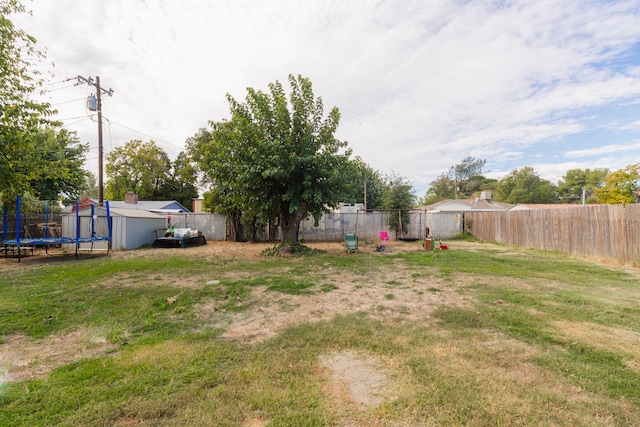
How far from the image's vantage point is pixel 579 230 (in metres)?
10.8

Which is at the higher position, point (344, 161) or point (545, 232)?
point (344, 161)

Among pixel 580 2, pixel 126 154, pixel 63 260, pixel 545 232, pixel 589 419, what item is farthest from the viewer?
pixel 126 154

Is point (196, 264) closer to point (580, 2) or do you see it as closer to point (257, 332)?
point (257, 332)

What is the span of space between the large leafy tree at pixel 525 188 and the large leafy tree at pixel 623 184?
12.8 m

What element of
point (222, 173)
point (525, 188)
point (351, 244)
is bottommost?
point (351, 244)

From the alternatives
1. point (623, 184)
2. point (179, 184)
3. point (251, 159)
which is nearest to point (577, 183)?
point (623, 184)

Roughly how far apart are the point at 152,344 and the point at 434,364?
3089 millimetres

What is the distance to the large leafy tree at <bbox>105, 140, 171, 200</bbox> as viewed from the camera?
31.5 m

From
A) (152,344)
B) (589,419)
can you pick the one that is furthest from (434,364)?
(152,344)

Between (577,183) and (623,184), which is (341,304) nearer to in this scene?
(623,184)

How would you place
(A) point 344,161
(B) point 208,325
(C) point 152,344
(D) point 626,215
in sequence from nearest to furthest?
(C) point 152,344 → (B) point 208,325 → (D) point 626,215 → (A) point 344,161

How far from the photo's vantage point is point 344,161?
11.6m

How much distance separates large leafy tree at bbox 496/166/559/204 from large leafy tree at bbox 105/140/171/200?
4823 cm

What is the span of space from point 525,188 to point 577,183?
439 inches
